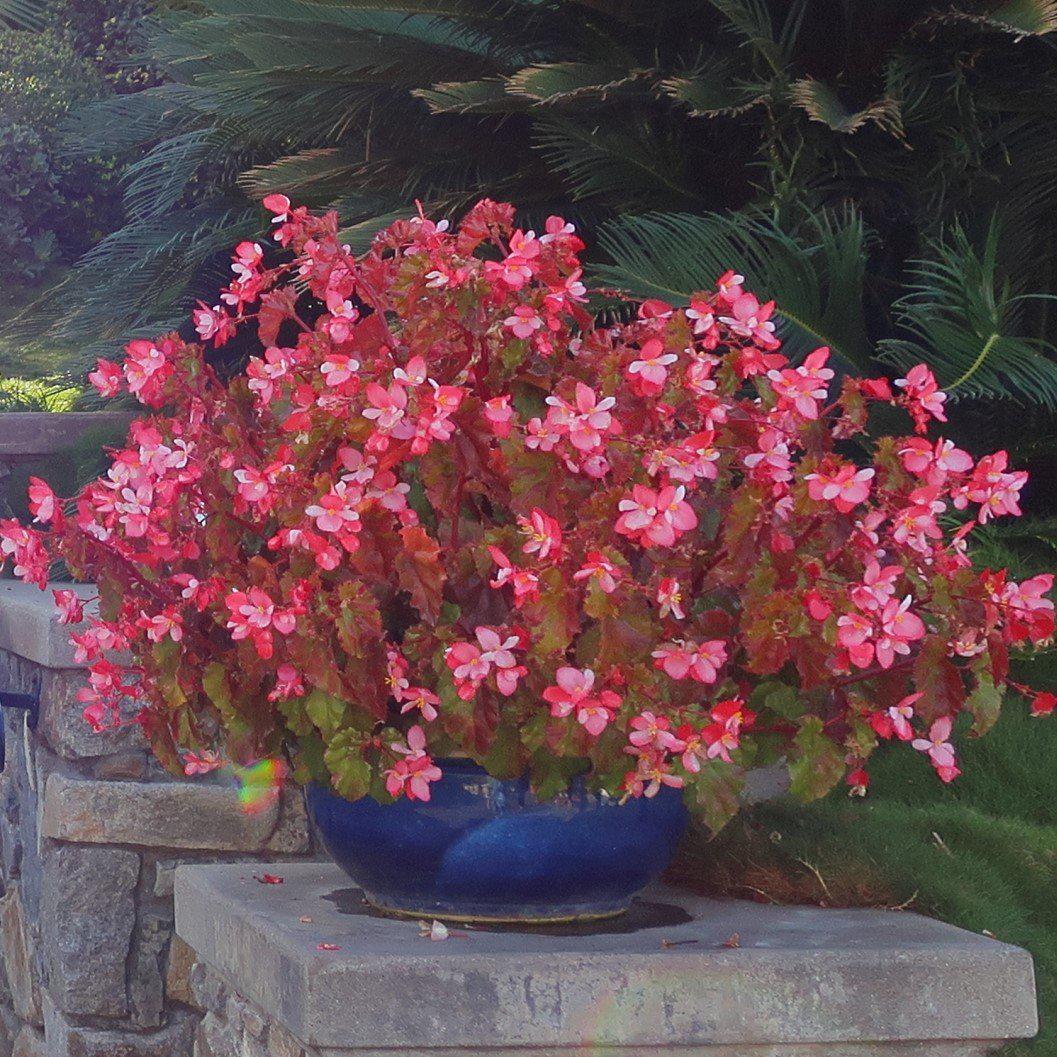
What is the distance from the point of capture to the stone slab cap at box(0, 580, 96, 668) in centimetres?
333

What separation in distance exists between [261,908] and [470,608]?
0.67m

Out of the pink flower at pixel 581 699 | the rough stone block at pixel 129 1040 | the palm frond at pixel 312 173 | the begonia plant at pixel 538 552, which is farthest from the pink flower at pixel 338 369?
the palm frond at pixel 312 173

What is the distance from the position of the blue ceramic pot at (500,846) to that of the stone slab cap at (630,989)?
0.20 feet

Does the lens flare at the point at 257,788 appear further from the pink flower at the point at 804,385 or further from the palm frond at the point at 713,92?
the palm frond at the point at 713,92

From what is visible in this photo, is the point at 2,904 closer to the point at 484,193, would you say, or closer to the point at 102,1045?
the point at 102,1045

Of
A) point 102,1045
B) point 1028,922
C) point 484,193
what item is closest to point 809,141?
point 484,193

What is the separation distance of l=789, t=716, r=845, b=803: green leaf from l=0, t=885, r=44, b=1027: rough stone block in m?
2.25

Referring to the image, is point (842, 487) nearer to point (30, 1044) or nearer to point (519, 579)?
point (519, 579)

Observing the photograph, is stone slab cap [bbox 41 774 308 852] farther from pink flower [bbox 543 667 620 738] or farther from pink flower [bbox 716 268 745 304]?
pink flower [bbox 716 268 745 304]

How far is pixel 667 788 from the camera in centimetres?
243

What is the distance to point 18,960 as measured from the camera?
384cm

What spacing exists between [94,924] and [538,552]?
5.65 feet

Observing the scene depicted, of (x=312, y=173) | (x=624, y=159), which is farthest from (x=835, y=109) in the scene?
(x=312, y=173)

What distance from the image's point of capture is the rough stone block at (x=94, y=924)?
10.8 feet
